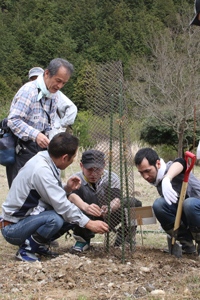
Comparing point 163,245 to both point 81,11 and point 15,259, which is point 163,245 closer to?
point 15,259

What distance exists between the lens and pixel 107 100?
2.52 meters

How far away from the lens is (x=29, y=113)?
284cm


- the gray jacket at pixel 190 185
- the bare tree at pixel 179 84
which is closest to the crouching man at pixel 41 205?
the gray jacket at pixel 190 185

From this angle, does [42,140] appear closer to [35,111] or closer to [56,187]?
[35,111]

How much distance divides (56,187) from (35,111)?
84 centimetres

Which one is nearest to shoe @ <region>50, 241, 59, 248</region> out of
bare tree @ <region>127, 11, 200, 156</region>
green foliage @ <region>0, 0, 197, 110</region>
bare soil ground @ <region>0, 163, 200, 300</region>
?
bare soil ground @ <region>0, 163, 200, 300</region>

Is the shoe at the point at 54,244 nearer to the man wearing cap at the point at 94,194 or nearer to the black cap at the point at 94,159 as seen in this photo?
the man wearing cap at the point at 94,194

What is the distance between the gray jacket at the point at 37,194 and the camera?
236 centimetres

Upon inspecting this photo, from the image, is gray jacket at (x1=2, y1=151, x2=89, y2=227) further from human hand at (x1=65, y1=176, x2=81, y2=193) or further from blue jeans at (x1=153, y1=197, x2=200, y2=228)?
blue jeans at (x1=153, y1=197, x2=200, y2=228)

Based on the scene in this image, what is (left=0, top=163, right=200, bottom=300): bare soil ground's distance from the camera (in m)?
1.91

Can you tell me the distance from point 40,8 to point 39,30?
8.72 meters

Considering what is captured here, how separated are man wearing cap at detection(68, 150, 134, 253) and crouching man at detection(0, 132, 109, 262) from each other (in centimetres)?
18

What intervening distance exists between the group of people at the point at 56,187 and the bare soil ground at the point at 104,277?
21 cm

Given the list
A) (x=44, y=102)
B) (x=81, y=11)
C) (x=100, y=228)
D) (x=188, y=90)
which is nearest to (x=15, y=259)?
(x=100, y=228)
